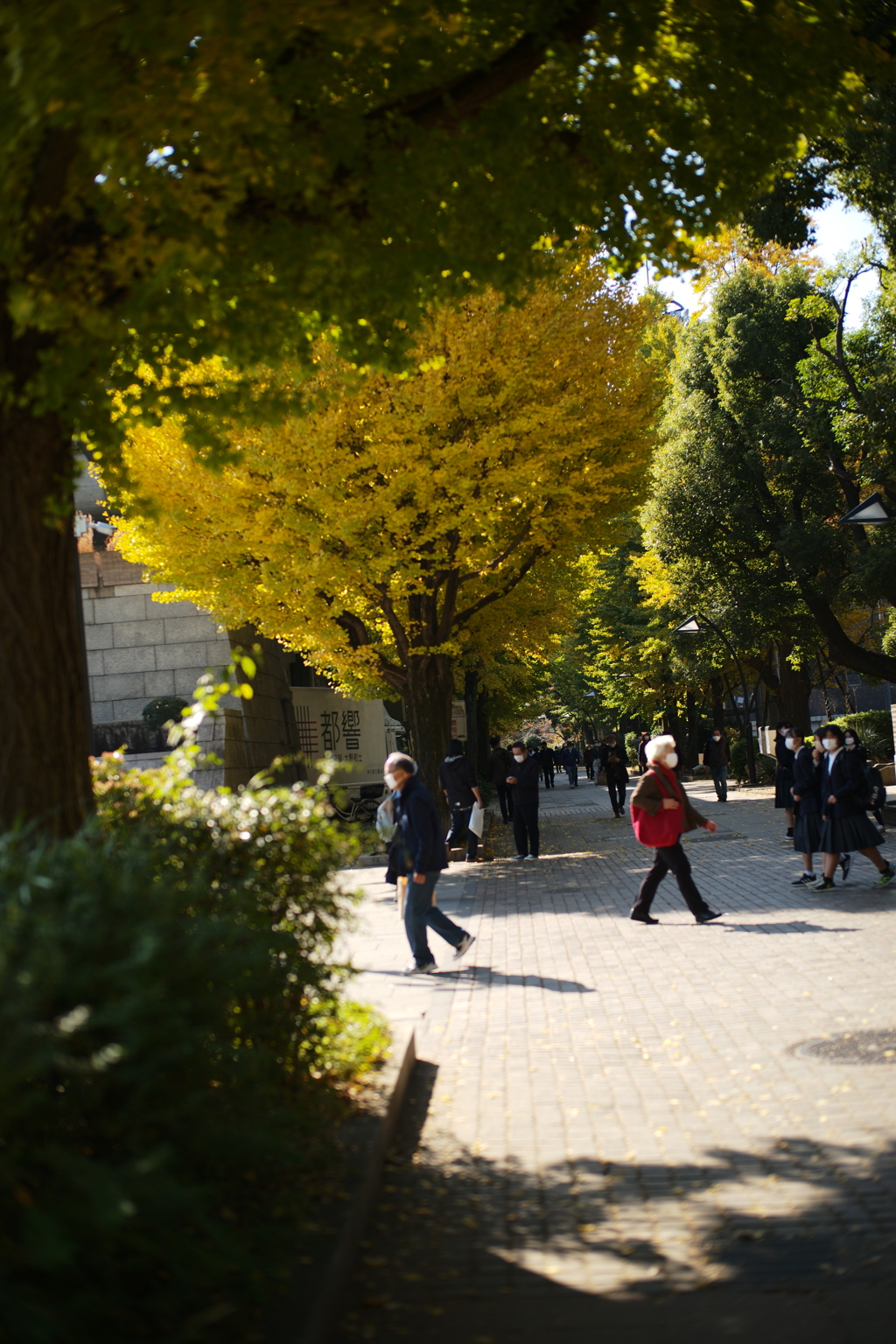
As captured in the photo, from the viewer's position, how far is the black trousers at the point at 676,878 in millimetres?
12062

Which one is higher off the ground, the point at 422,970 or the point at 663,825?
the point at 663,825

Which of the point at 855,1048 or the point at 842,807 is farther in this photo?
the point at 842,807

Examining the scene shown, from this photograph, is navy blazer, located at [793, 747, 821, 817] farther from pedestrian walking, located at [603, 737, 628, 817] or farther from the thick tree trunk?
pedestrian walking, located at [603, 737, 628, 817]

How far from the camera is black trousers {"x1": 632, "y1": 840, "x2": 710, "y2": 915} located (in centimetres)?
1206

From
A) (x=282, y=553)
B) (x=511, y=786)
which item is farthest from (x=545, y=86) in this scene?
(x=511, y=786)

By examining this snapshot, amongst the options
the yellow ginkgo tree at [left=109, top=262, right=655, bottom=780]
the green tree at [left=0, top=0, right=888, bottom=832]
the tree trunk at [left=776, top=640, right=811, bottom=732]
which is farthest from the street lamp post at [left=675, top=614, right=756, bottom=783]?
the green tree at [left=0, top=0, right=888, bottom=832]

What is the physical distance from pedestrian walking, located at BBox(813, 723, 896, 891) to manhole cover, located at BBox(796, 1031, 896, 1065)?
6.13m

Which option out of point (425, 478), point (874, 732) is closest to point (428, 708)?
point (425, 478)

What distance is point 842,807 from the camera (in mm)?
13070

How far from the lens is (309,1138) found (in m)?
4.77

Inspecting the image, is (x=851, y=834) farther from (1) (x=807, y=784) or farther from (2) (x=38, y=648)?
(2) (x=38, y=648)

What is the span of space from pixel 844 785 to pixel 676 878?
7.27 feet

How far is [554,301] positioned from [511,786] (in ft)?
24.3

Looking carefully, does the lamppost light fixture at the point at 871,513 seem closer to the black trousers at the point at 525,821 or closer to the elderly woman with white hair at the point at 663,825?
the black trousers at the point at 525,821
